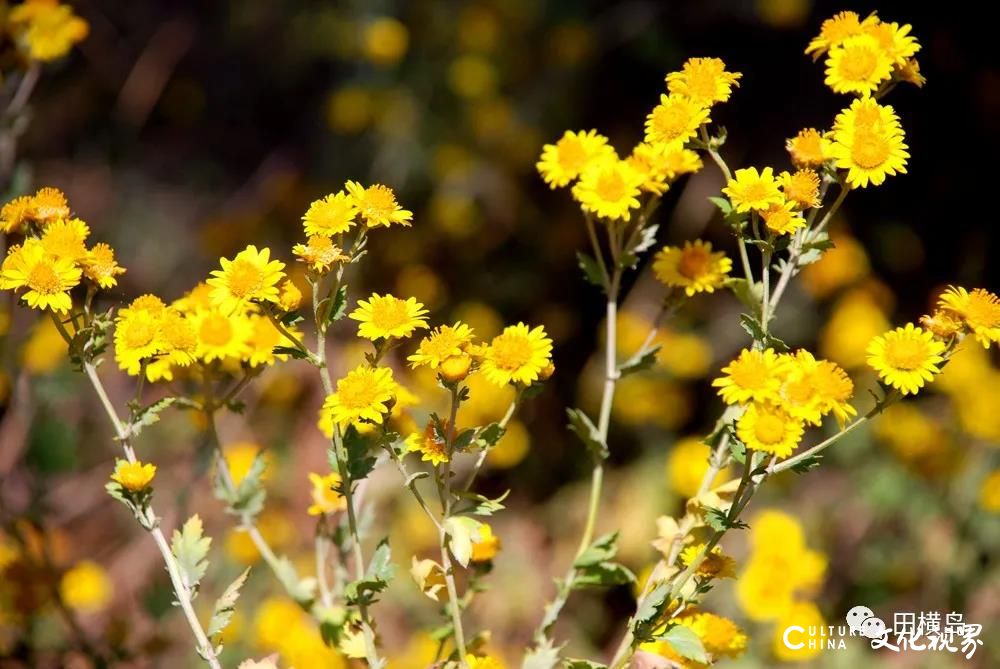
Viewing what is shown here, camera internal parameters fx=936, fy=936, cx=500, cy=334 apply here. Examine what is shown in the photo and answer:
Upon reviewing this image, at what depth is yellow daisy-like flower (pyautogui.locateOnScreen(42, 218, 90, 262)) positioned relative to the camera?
1066 mm

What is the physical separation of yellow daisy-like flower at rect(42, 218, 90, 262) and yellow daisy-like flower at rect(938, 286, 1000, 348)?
97cm

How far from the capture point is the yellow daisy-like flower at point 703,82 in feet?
3.58

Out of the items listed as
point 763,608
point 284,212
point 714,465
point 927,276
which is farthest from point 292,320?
point 927,276

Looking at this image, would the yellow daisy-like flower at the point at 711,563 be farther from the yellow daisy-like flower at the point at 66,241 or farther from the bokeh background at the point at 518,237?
the bokeh background at the point at 518,237

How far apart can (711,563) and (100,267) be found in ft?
2.58

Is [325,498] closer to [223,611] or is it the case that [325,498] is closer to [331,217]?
[223,611]

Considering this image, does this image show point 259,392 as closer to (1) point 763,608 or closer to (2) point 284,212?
(2) point 284,212

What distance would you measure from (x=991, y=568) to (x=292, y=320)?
1938 mm

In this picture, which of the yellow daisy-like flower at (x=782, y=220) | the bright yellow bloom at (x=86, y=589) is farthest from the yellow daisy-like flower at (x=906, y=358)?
the bright yellow bloom at (x=86, y=589)

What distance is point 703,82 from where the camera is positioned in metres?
1.10

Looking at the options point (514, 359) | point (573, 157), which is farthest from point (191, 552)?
point (573, 157)

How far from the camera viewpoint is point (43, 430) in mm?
1831

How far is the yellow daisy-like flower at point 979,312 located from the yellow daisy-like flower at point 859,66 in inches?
10.1

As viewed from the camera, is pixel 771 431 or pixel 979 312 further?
pixel 979 312
